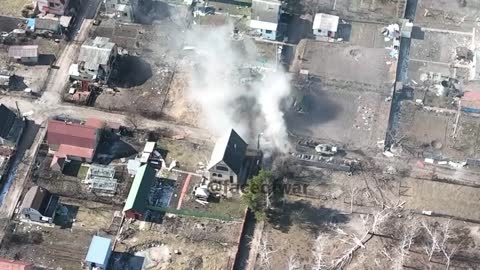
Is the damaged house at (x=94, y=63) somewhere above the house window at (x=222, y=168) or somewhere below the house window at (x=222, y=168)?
above

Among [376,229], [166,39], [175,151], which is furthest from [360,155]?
[166,39]

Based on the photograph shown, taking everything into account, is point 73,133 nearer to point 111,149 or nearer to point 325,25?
point 111,149

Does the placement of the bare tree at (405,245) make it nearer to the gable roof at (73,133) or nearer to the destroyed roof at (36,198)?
the gable roof at (73,133)

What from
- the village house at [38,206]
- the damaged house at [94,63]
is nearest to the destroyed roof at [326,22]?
the damaged house at [94,63]

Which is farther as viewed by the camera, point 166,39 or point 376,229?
point 166,39

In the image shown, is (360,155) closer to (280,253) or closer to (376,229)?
(376,229)

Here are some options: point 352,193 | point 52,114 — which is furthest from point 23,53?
point 352,193
